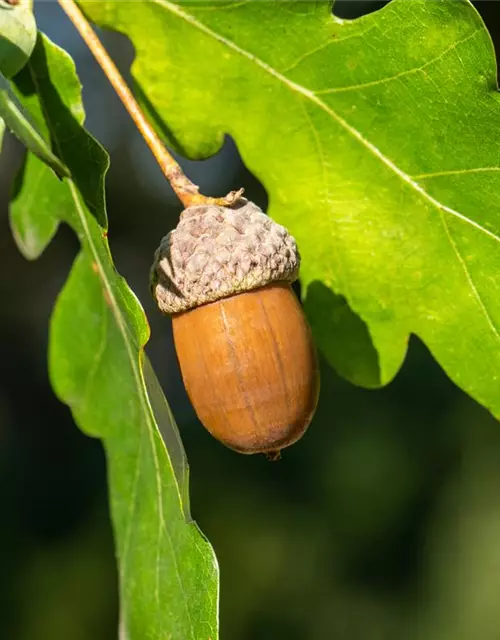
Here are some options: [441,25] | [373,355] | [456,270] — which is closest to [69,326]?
[373,355]

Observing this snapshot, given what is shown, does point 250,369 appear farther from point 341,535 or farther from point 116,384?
point 341,535

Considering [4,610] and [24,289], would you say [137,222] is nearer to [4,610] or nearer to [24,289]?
[24,289]

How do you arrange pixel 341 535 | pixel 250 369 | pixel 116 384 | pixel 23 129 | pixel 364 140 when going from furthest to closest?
pixel 341 535 < pixel 116 384 < pixel 364 140 < pixel 250 369 < pixel 23 129

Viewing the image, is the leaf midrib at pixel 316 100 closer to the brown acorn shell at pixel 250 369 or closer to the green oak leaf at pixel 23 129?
the brown acorn shell at pixel 250 369

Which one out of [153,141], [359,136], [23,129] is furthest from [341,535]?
[23,129]

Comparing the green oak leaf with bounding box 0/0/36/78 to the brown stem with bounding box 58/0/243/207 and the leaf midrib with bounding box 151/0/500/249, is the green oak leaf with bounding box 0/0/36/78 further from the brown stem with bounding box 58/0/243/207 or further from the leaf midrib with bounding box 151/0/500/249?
the leaf midrib with bounding box 151/0/500/249

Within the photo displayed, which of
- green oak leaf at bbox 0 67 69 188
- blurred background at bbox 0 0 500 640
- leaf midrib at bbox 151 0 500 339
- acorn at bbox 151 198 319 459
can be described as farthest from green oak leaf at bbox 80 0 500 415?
blurred background at bbox 0 0 500 640

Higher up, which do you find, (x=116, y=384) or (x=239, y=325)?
(x=239, y=325)
